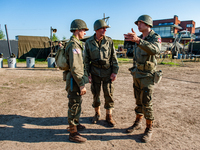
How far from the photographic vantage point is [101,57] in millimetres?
3377

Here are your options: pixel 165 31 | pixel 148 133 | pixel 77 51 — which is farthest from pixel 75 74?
pixel 165 31

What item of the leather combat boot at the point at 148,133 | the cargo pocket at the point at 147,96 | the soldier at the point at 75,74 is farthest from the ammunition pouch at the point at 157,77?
the soldier at the point at 75,74

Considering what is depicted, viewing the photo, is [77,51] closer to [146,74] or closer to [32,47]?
[146,74]

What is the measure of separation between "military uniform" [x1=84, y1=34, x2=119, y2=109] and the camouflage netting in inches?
762

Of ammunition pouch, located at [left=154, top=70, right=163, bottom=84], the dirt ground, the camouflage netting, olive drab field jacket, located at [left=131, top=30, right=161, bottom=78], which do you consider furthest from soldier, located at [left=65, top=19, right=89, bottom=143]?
the camouflage netting

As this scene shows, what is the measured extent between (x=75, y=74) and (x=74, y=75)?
3cm

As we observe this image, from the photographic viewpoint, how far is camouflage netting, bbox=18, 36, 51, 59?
819 inches

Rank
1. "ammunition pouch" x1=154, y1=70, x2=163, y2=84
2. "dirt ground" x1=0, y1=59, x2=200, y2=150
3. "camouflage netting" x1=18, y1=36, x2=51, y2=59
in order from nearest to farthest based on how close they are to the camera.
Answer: "dirt ground" x1=0, y1=59, x2=200, y2=150, "ammunition pouch" x1=154, y1=70, x2=163, y2=84, "camouflage netting" x1=18, y1=36, x2=51, y2=59

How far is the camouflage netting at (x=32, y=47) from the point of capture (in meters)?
20.8

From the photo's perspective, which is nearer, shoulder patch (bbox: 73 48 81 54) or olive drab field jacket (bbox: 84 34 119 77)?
shoulder patch (bbox: 73 48 81 54)

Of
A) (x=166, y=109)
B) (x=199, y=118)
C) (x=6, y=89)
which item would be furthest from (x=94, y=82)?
(x=6, y=89)

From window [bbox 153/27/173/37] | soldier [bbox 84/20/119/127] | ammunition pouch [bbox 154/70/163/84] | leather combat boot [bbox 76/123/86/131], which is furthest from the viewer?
window [bbox 153/27/173/37]

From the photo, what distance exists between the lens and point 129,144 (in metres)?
2.74

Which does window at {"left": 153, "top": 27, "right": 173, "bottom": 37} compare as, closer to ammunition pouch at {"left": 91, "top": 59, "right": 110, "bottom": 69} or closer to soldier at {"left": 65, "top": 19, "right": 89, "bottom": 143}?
ammunition pouch at {"left": 91, "top": 59, "right": 110, "bottom": 69}
